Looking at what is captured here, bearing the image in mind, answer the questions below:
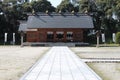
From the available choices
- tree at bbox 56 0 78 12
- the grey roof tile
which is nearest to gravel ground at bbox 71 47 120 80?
the grey roof tile

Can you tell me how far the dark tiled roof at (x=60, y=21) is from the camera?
4947cm

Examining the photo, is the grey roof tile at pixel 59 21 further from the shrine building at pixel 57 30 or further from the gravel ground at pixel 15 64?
the gravel ground at pixel 15 64

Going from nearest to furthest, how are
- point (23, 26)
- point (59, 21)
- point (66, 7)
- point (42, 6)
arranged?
point (59, 21), point (23, 26), point (66, 7), point (42, 6)

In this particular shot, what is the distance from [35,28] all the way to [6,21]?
39.6ft

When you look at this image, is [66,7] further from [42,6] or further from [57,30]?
[57,30]

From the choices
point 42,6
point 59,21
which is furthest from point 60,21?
point 42,6

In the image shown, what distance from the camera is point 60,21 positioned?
168 ft

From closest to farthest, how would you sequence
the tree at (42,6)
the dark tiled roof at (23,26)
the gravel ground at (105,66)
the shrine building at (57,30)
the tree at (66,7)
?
the gravel ground at (105,66) → the shrine building at (57,30) → the dark tiled roof at (23,26) → the tree at (66,7) → the tree at (42,6)

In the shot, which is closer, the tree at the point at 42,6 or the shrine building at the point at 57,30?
the shrine building at the point at 57,30

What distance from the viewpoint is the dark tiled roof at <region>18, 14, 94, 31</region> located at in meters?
49.5

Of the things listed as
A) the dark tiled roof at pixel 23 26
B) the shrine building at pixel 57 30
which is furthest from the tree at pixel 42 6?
the shrine building at pixel 57 30

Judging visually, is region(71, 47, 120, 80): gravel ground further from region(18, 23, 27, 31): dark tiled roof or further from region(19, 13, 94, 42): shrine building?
region(18, 23, 27, 31): dark tiled roof

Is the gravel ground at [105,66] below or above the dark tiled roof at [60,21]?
below

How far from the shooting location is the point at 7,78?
33.2 ft
